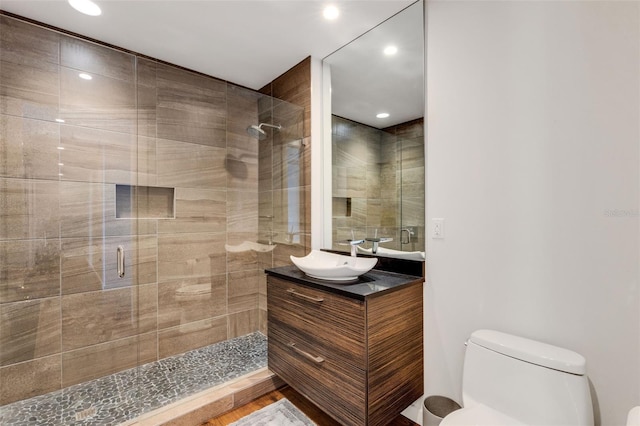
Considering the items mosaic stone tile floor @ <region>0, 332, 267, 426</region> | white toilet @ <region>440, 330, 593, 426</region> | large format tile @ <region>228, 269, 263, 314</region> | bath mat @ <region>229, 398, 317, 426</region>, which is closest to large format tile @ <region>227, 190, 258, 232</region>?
large format tile @ <region>228, 269, 263, 314</region>

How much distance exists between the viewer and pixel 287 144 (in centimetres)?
254

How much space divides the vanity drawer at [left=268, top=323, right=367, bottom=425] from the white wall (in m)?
0.54

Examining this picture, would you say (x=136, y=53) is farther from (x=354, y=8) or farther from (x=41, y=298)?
(x=41, y=298)

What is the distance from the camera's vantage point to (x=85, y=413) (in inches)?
69.3

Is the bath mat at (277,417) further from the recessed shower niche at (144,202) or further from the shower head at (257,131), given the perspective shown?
the shower head at (257,131)

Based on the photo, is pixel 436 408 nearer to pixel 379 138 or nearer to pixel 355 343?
pixel 355 343

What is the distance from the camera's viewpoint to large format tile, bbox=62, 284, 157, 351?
201 cm

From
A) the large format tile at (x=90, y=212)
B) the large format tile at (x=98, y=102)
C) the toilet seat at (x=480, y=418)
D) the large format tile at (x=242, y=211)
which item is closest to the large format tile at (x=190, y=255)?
the large format tile at (x=242, y=211)

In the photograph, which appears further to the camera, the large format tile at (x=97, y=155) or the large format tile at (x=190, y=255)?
the large format tile at (x=190, y=255)

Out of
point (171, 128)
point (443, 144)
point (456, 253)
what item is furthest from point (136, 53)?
point (456, 253)

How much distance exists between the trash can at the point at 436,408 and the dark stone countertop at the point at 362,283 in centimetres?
63

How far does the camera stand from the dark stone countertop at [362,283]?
1.43m

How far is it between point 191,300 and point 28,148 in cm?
154

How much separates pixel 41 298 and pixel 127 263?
0.51 m
